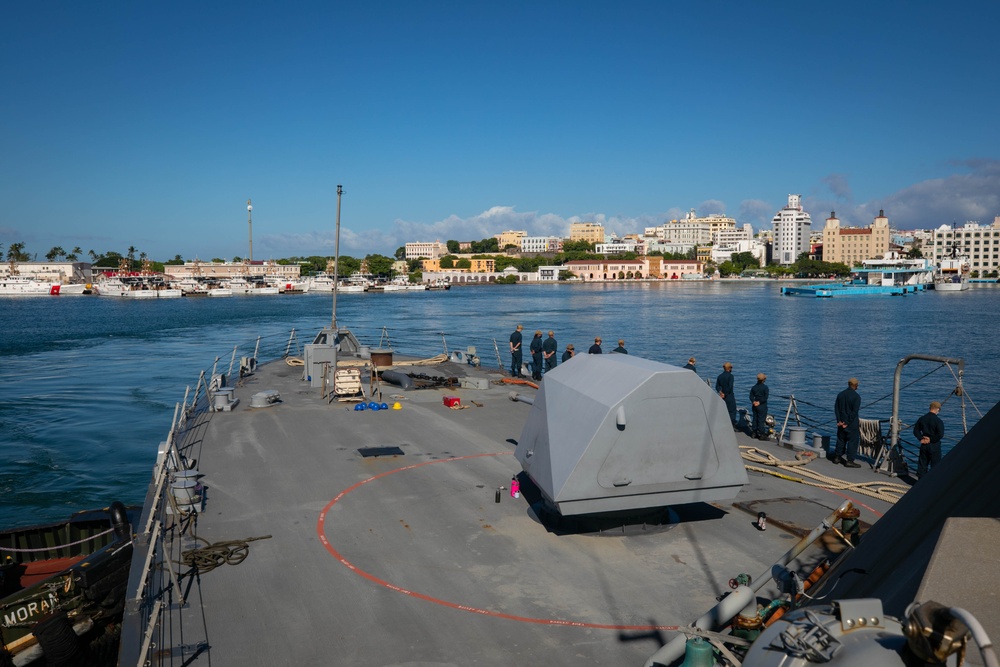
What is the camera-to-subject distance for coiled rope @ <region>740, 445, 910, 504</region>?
39.4ft

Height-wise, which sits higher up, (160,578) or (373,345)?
(160,578)

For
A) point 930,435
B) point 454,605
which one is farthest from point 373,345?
point 454,605

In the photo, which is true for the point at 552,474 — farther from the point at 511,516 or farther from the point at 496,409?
the point at 496,409

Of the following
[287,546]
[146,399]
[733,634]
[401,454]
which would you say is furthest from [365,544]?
[146,399]

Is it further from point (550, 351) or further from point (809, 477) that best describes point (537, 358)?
point (809, 477)

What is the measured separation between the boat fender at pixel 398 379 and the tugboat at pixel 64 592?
10.3m

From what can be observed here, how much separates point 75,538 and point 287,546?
6.50m

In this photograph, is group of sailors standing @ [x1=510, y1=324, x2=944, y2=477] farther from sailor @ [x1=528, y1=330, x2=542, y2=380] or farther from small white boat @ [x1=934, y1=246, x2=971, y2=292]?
small white boat @ [x1=934, y1=246, x2=971, y2=292]

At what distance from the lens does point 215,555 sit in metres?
9.36

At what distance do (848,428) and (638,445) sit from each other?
729 centimetres

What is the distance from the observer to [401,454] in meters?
14.5

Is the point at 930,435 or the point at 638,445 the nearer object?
the point at 638,445

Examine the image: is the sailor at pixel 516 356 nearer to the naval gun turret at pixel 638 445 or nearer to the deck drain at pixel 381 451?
the deck drain at pixel 381 451

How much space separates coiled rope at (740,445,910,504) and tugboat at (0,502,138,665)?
37.9 ft
